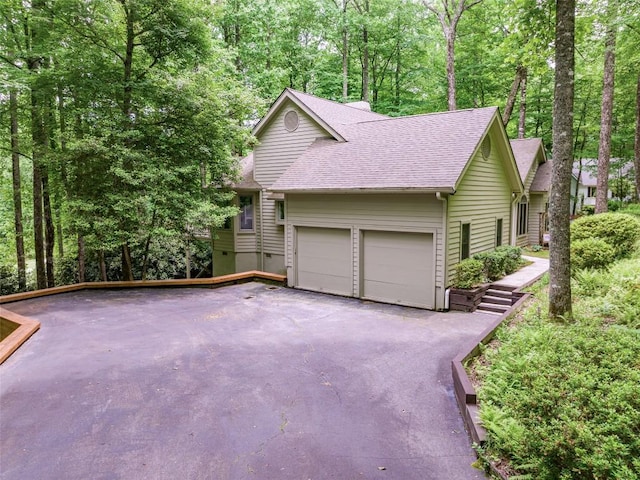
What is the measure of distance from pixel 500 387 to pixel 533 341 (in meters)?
1.16

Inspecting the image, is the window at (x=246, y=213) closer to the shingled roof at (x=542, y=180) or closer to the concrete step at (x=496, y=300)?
the concrete step at (x=496, y=300)

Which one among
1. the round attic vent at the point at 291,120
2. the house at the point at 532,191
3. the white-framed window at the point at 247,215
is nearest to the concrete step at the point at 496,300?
the round attic vent at the point at 291,120

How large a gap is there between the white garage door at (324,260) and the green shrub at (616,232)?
6.18 metres

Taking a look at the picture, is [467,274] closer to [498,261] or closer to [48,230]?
[498,261]

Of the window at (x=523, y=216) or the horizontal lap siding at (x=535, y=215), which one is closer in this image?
the window at (x=523, y=216)

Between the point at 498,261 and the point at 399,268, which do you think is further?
the point at 498,261

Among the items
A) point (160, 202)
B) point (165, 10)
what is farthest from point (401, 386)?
point (165, 10)

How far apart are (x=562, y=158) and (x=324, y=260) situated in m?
7.68

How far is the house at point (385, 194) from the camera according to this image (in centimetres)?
1032

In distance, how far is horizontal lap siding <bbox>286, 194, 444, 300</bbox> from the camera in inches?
401

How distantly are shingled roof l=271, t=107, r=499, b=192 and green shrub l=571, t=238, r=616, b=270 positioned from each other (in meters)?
3.34

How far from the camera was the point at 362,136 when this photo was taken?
13859 mm

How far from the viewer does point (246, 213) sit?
17.0 metres

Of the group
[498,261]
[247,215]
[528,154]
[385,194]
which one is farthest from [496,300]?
[528,154]
